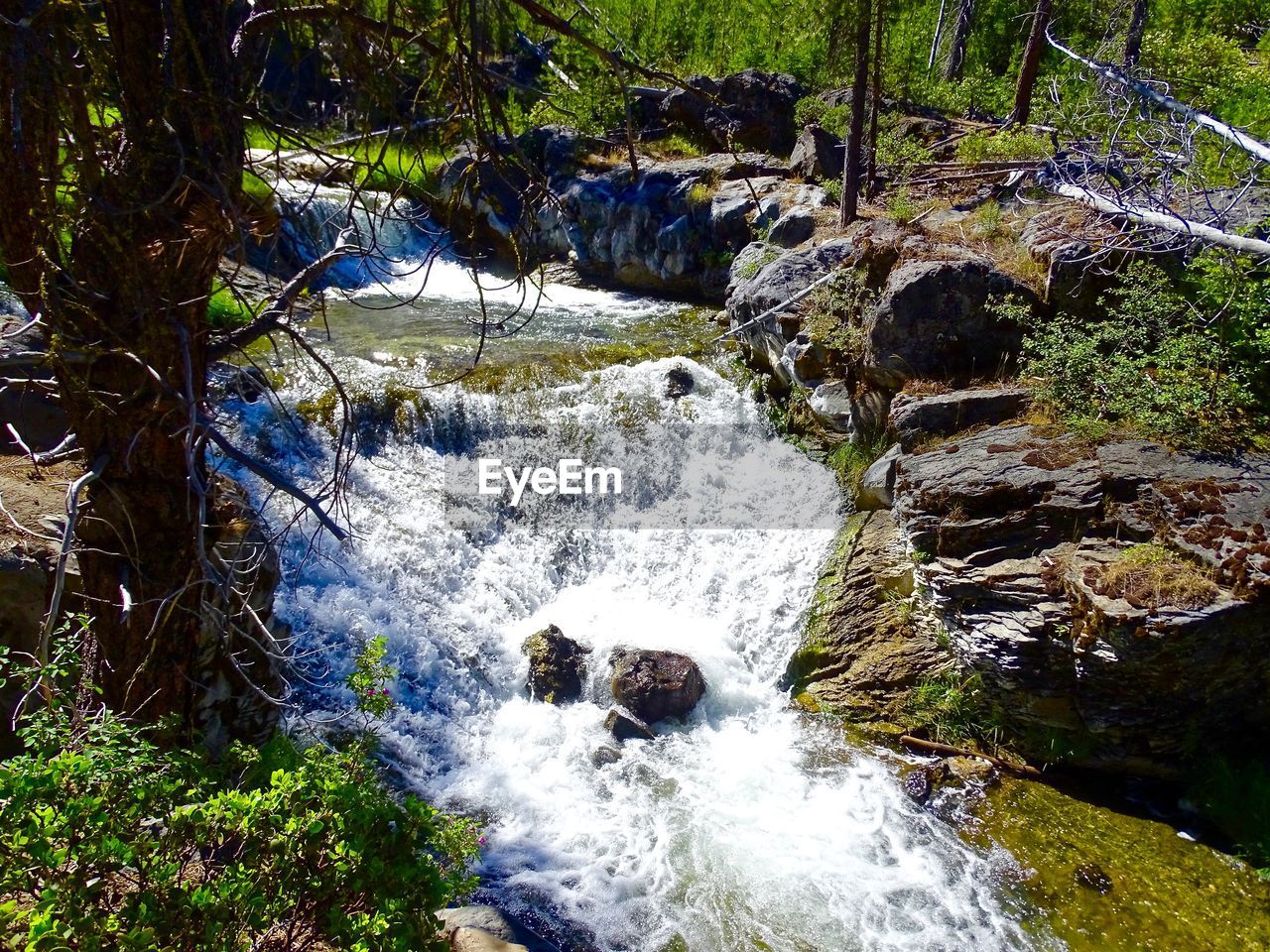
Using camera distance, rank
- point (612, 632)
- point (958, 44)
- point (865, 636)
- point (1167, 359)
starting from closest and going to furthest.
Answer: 1. point (1167, 359)
2. point (865, 636)
3. point (612, 632)
4. point (958, 44)

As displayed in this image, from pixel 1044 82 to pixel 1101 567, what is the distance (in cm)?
1469

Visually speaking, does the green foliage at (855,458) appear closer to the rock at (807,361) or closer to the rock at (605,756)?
the rock at (807,361)

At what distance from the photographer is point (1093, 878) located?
5770 millimetres

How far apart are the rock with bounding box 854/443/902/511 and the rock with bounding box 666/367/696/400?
3455 millimetres

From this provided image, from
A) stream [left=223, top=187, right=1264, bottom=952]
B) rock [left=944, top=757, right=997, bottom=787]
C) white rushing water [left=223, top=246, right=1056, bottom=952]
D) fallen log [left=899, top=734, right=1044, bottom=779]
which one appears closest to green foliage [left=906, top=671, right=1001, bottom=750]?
fallen log [left=899, top=734, right=1044, bottom=779]

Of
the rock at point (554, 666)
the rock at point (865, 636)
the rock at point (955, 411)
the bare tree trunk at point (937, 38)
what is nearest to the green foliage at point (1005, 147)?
the rock at point (955, 411)

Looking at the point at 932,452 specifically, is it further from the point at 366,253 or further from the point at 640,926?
the point at 366,253

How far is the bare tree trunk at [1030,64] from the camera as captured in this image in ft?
38.8

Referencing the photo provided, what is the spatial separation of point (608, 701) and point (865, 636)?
3.00m

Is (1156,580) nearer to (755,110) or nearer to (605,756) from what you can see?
(605,756)

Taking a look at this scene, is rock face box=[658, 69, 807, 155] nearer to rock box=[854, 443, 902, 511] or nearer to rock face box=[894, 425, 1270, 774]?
rock box=[854, 443, 902, 511]

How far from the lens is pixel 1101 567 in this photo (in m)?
6.27

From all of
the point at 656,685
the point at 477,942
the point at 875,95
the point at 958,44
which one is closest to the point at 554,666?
the point at 656,685

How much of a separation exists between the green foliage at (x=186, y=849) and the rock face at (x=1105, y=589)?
18.1 feet
